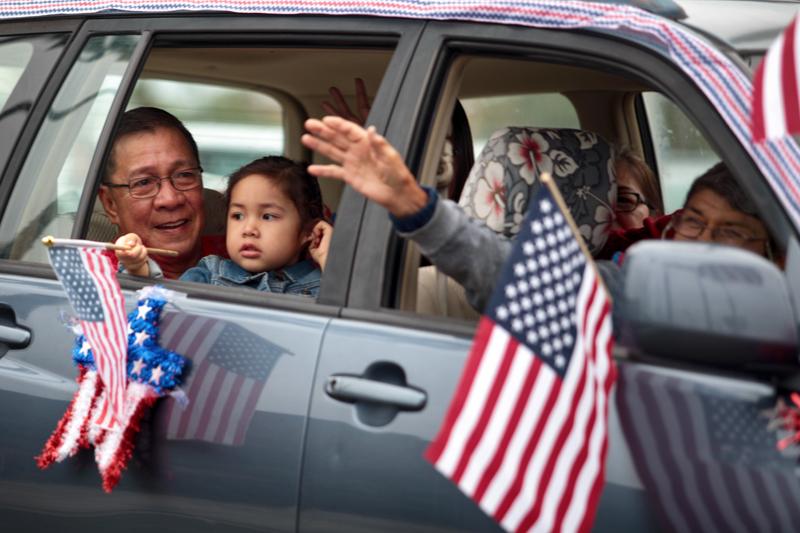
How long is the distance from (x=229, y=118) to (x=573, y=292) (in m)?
9.23

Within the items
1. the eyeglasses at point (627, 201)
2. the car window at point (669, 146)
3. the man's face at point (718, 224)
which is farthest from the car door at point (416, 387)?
the eyeglasses at point (627, 201)

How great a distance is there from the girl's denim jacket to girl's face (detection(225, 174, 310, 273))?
26 millimetres

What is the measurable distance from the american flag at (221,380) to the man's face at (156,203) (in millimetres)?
1065

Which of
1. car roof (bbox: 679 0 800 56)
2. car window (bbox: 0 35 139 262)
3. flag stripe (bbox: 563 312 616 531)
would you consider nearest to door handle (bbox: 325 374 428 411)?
flag stripe (bbox: 563 312 616 531)

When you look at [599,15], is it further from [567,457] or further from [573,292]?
[567,457]

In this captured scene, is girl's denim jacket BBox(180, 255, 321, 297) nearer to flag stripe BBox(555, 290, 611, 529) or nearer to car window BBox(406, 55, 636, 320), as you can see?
car window BBox(406, 55, 636, 320)

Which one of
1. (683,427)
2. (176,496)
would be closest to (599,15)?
(683,427)

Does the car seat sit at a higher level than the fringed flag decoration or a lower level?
higher

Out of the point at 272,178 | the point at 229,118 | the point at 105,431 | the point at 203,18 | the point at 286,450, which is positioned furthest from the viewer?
the point at 229,118

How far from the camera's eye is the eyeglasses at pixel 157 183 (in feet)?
13.1

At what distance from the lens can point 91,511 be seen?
3008 mm

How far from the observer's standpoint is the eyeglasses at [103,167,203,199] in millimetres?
3998

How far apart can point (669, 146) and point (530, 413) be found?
7.57 feet

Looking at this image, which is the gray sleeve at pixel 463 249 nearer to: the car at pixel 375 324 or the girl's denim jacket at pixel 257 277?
the car at pixel 375 324
